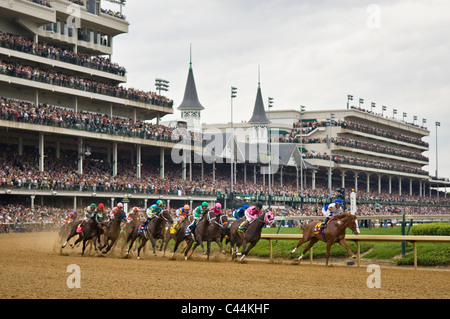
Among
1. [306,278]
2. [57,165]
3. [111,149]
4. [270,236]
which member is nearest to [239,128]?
[111,149]

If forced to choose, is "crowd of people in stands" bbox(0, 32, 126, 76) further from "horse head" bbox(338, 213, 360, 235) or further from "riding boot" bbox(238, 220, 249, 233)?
"horse head" bbox(338, 213, 360, 235)

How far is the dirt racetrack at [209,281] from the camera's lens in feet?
37.7

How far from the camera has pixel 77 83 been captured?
47.4 metres

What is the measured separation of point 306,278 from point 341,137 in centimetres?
7032

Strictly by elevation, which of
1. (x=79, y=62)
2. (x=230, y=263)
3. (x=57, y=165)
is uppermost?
(x=79, y=62)

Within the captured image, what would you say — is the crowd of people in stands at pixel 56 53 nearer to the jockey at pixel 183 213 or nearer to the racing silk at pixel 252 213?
the jockey at pixel 183 213

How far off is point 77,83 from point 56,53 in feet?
8.30

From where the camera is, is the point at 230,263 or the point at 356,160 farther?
the point at 356,160

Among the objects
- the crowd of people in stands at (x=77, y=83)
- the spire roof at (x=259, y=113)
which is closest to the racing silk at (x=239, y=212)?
the crowd of people in stands at (x=77, y=83)
